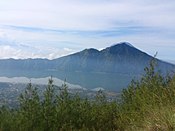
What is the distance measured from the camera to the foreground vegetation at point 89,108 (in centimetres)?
918

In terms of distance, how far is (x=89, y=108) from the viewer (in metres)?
11.6

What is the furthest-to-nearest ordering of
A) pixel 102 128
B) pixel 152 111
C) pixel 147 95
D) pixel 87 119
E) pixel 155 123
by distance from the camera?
pixel 87 119 → pixel 102 128 → pixel 147 95 → pixel 152 111 → pixel 155 123

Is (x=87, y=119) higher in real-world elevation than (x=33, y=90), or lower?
lower

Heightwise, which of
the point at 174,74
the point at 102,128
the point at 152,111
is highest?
the point at 174,74

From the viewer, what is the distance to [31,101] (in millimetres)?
11109

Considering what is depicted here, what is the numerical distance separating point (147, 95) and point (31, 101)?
344cm

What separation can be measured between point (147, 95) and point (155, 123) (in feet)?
6.47

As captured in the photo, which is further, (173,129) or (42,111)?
(42,111)

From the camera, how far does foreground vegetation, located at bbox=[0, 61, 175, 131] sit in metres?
9.18

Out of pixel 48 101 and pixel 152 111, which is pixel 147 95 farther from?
pixel 48 101

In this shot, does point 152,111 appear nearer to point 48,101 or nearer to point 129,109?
point 129,109

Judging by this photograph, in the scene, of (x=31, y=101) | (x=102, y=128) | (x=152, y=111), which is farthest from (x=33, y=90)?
(x=152, y=111)

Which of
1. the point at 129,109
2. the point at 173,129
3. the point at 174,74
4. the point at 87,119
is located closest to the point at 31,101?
the point at 87,119

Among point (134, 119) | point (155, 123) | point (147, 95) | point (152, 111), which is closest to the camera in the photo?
point (155, 123)
